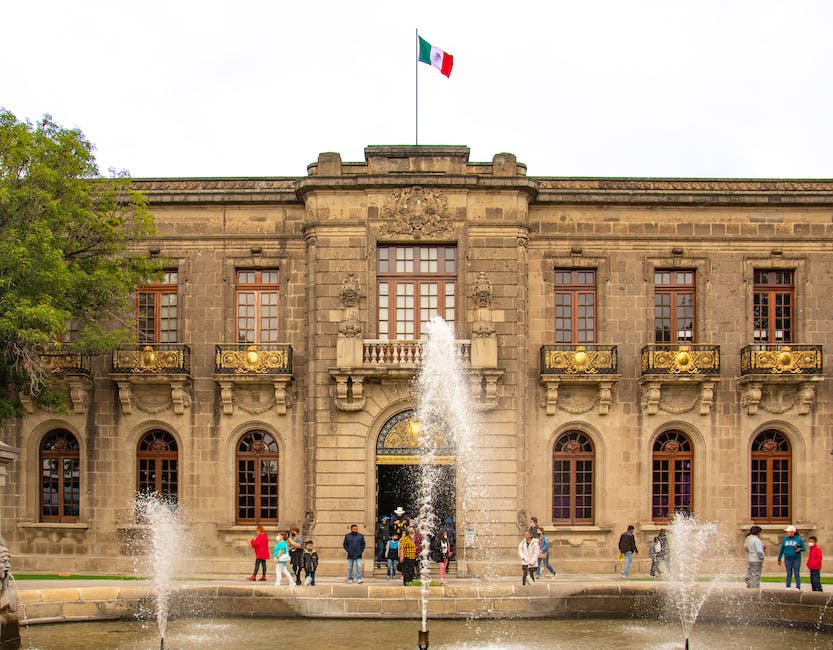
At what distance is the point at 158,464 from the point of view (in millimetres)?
31188

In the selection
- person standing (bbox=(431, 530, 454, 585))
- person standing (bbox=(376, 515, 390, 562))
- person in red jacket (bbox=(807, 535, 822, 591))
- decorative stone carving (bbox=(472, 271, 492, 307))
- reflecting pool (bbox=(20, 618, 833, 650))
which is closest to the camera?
reflecting pool (bbox=(20, 618, 833, 650))

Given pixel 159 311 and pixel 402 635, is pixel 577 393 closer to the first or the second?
pixel 159 311

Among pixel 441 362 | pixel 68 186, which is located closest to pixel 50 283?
pixel 68 186

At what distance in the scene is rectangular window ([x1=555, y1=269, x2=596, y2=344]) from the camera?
3153 cm

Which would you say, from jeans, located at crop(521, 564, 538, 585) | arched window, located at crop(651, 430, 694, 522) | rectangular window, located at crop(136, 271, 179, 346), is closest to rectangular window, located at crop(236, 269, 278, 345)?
rectangular window, located at crop(136, 271, 179, 346)

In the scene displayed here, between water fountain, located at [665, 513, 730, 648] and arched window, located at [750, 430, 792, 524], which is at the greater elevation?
arched window, located at [750, 430, 792, 524]

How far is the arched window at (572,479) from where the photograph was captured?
31.0 m

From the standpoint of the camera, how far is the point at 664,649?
19.4 metres

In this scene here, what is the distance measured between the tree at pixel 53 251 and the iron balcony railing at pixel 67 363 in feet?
3.78

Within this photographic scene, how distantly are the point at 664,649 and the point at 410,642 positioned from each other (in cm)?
421

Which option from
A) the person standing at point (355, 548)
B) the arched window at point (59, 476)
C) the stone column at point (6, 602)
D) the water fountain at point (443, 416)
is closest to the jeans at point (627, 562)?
the water fountain at point (443, 416)

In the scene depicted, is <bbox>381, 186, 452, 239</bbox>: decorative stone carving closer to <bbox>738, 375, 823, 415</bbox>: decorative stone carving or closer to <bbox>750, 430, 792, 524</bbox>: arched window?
<bbox>738, 375, 823, 415</bbox>: decorative stone carving

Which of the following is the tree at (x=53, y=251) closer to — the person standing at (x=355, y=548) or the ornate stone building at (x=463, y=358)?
the ornate stone building at (x=463, y=358)

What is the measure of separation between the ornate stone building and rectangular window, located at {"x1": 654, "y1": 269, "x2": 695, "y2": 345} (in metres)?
0.06
